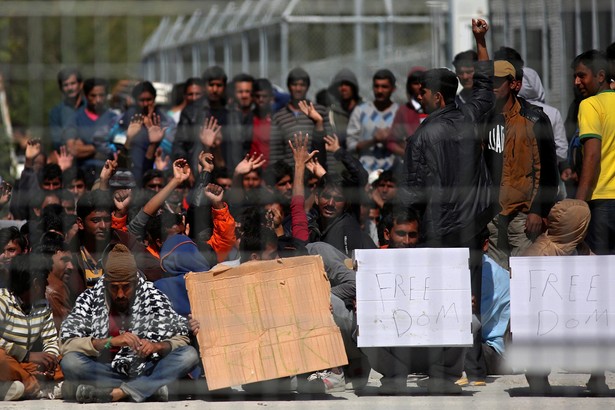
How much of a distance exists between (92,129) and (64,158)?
34 cm

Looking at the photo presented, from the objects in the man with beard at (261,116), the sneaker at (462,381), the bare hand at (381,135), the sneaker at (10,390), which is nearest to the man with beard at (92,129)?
Answer: the man with beard at (261,116)

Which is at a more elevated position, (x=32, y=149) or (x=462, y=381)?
(x=32, y=149)

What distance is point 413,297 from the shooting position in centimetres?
616

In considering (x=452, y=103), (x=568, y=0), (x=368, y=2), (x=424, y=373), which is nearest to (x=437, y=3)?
(x=368, y=2)

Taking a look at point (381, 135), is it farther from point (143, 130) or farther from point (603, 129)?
point (603, 129)

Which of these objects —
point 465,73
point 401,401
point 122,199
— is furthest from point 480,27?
point 122,199

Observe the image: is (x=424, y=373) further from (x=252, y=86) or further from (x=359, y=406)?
(x=252, y=86)

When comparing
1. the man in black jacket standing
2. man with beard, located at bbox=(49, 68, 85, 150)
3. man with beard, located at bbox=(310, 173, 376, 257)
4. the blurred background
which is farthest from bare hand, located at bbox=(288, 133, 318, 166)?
man with beard, located at bbox=(49, 68, 85, 150)

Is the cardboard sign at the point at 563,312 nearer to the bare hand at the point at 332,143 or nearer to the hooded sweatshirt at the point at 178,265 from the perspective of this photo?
→ the hooded sweatshirt at the point at 178,265

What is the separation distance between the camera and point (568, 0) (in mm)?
8406

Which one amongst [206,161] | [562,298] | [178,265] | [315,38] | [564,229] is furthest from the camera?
[315,38]

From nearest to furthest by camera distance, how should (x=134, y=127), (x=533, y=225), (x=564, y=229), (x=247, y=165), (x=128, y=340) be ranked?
1. (x=128, y=340)
2. (x=564, y=229)
3. (x=533, y=225)
4. (x=247, y=165)
5. (x=134, y=127)

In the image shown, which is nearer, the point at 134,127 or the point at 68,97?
the point at 134,127

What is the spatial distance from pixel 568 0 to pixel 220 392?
11.8 feet
